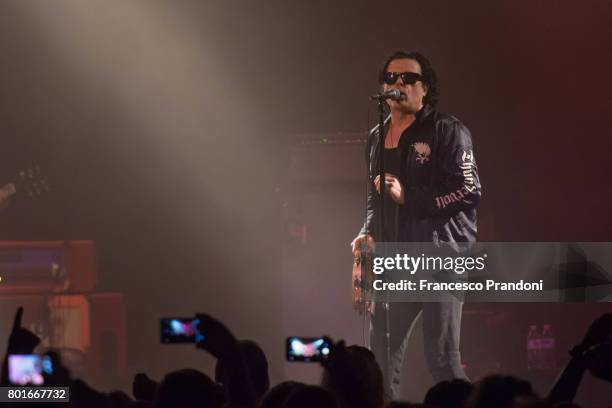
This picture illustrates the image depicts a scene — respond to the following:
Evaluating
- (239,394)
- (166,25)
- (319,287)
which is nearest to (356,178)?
(319,287)

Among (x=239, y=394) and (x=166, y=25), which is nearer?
(x=239, y=394)

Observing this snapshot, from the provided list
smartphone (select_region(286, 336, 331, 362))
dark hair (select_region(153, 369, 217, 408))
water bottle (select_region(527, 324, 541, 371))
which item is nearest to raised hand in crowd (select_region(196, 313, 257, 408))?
dark hair (select_region(153, 369, 217, 408))

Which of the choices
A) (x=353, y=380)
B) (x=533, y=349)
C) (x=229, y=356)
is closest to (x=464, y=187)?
(x=533, y=349)

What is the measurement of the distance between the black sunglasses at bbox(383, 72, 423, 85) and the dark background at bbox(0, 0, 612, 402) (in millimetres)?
1209

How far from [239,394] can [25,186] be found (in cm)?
562

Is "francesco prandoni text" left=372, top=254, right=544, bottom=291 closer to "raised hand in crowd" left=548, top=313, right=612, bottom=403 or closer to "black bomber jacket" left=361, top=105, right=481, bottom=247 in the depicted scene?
"black bomber jacket" left=361, top=105, right=481, bottom=247

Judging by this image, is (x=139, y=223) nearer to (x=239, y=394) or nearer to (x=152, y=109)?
(x=152, y=109)

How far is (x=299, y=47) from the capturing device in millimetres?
7977

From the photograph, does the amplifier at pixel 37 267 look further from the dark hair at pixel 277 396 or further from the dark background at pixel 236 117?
the dark hair at pixel 277 396

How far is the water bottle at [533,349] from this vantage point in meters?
7.42

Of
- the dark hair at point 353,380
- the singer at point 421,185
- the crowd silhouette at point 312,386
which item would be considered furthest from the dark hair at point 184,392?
the singer at point 421,185

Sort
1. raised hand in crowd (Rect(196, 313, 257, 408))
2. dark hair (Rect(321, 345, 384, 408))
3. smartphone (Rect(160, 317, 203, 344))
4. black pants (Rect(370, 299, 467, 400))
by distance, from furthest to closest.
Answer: black pants (Rect(370, 299, 467, 400)), smartphone (Rect(160, 317, 203, 344)), dark hair (Rect(321, 345, 384, 408)), raised hand in crowd (Rect(196, 313, 257, 408))

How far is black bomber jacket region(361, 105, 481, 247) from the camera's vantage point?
6.26 metres

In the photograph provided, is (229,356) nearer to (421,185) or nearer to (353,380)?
(353,380)
